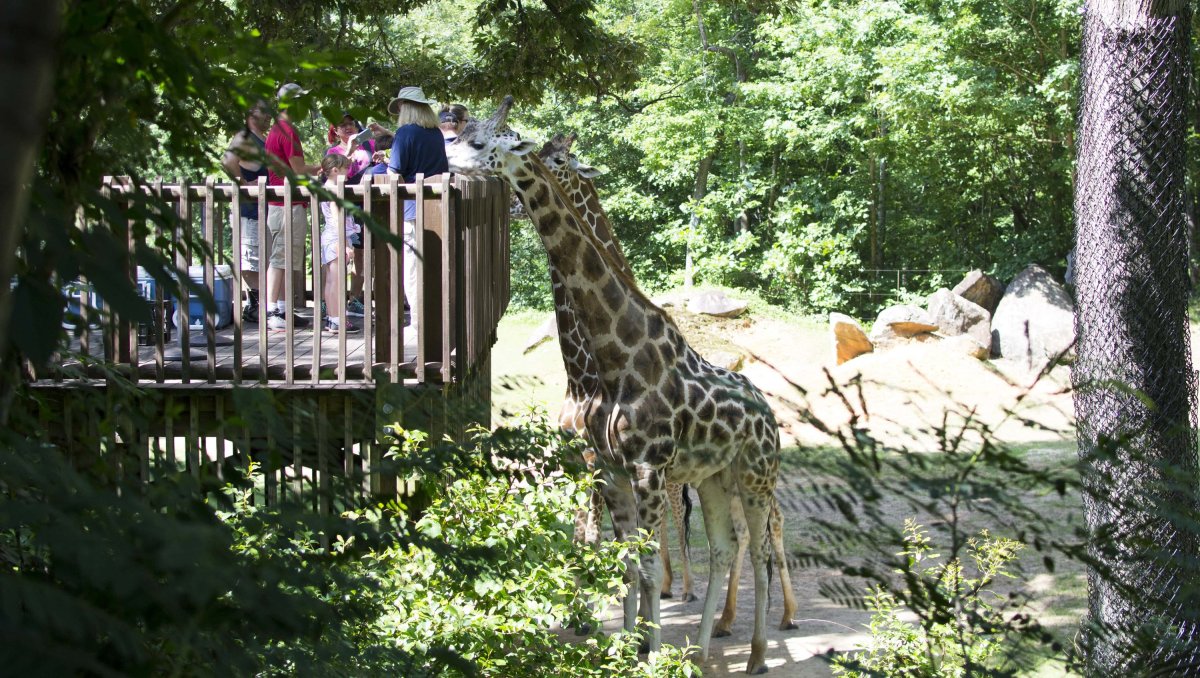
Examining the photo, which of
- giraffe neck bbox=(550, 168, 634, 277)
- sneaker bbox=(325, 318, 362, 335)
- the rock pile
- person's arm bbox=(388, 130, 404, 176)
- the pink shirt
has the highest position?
the pink shirt

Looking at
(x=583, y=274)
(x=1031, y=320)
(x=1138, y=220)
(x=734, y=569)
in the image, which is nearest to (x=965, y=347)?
(x=1031, y=320)

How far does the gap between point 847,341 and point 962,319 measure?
229 cm

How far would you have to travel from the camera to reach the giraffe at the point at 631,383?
6.38 metres

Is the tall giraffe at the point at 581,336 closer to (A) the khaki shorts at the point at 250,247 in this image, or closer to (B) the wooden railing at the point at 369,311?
(B) the wooden railing at the point at 369,311

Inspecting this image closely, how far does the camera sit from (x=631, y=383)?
6473 millimetres

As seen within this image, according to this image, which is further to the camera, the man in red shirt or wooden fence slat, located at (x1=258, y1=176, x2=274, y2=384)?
the man in red shirt

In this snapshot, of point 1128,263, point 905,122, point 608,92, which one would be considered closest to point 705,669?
point 1128,263

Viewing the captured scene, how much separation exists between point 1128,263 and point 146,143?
506 cm

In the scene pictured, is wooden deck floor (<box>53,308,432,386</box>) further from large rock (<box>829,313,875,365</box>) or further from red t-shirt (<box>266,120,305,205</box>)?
large rock (<box>829,313,875,365</box>)

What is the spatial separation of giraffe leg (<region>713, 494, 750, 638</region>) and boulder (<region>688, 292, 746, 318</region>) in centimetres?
1336

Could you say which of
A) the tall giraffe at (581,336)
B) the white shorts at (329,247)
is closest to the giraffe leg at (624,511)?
the tall giraffe at (581,336)

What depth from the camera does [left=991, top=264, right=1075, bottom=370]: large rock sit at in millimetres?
19406

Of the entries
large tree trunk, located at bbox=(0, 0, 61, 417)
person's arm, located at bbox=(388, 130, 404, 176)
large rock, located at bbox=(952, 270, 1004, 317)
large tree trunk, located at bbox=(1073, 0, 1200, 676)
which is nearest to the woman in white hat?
person's arm, located at bbox=(388, 130, 404, 176)

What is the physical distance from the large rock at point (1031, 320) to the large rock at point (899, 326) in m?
1.26
